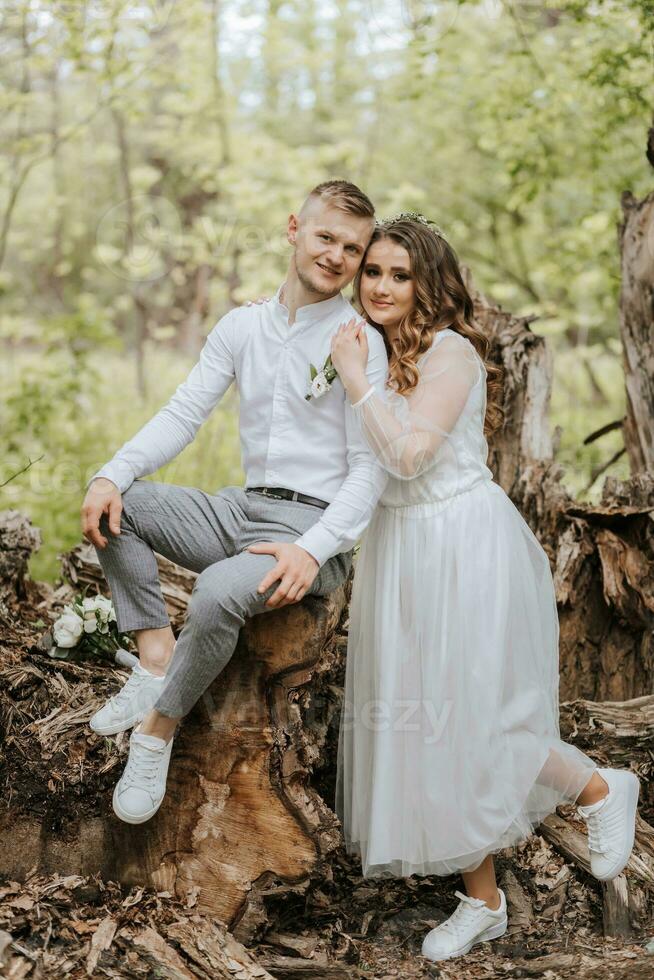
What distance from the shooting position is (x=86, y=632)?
3.28m

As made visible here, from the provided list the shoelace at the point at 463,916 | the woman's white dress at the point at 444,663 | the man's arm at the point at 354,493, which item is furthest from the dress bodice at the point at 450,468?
the shoelace at the point at 463,916

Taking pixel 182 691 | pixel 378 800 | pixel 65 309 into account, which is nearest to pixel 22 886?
pixel 182 691

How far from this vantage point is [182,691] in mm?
2443

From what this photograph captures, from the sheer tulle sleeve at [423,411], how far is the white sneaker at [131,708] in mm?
950

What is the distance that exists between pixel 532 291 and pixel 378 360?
28.1ft

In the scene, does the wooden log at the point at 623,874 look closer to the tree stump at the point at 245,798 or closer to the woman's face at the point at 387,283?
the tree stump at the point at 245,798

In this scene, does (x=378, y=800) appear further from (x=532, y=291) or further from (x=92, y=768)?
(x=532, y=291)

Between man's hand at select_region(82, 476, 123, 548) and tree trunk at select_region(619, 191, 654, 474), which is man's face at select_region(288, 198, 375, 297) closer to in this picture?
man's hand at select_region(82, 476, 123, 548)

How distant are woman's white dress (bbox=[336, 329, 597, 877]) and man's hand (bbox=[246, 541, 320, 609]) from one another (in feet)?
1.29

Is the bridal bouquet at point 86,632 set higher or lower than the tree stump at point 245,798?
higher

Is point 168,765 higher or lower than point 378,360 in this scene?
lower

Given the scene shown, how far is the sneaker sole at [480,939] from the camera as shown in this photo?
273cm

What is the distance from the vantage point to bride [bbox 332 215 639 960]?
8.87 feet

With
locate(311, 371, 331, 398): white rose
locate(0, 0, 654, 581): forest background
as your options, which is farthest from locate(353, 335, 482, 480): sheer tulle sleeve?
locate(0, 0, 654, 581): forest background
